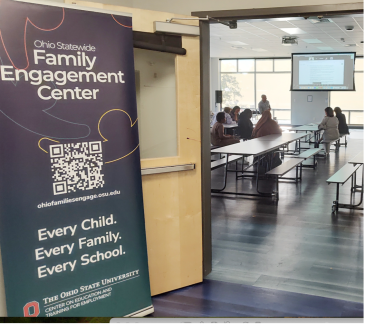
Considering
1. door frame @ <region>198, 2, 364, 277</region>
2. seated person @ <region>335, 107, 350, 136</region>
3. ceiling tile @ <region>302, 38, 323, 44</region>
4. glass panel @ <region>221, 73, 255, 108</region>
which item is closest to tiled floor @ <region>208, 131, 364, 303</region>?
door frame @ <region>198, 2, 364, 277</region>

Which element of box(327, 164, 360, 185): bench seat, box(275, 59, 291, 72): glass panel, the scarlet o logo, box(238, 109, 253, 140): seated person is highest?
box(275, 59, 291, 72): glass panel

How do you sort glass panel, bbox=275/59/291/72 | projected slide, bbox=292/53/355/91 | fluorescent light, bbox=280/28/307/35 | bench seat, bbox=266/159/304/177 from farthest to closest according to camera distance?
glass panel, bbox=275/59/291/72 < projected slide, bbox=292/53/355/91 < fluorescent light, bbox=280/28/307/35 < bench seat, bbox=266/159/304/177

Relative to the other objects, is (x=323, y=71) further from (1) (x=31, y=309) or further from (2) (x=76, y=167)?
(1) (x=31, y=309)

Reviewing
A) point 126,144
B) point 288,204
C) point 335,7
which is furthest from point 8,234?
point 288,204

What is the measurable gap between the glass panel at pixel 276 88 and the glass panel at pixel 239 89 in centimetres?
36

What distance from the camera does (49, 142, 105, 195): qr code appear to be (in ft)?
6.84

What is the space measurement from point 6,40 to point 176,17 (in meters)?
1.15

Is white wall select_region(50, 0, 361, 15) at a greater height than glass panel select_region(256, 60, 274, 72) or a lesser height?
lesser

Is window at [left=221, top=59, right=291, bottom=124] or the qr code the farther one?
window at [left=221, top=59, right=291, bottom=124]

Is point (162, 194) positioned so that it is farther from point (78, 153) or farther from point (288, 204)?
point (288, 204)

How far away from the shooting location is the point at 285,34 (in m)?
10.3

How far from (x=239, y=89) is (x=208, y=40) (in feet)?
51.0

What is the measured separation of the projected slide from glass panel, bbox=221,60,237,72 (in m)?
6.10

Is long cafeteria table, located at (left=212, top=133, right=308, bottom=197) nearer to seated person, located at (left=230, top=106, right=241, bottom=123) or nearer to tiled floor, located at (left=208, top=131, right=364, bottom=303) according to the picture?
tiled floor, located at (left=208, top=131, right=364, bottom=303)
